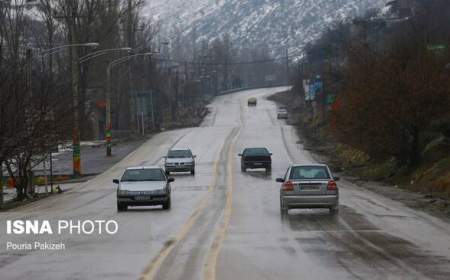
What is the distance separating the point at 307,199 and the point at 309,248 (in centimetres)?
1013

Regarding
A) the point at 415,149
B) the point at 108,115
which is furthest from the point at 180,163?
the point at 108,115

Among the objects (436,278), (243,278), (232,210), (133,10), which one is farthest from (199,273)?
(133,10)

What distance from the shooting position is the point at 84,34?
83.1 metres

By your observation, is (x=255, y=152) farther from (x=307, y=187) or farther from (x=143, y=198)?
(x=307, y=187)

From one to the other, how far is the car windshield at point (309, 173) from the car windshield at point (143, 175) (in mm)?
5514

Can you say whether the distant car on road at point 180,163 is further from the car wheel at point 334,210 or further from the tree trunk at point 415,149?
the car wheel at point 334,210

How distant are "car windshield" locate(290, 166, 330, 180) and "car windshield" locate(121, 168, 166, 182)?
5514mm

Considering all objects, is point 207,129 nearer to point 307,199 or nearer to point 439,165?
point 439,165

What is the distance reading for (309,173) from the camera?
30672mm

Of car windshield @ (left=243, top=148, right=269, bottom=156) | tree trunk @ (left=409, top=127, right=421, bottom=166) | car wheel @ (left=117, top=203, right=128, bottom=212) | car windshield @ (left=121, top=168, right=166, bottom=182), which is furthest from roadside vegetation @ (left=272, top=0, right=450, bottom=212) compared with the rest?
car wheel @ (left=117, top=203, right=128, bottom=212)

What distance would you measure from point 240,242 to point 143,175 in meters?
13.4

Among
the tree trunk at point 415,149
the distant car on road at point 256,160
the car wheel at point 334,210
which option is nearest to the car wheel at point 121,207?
the car wheel at point 334,210

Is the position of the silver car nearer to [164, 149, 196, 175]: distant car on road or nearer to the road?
the road

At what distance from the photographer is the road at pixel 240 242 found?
52.5ft
